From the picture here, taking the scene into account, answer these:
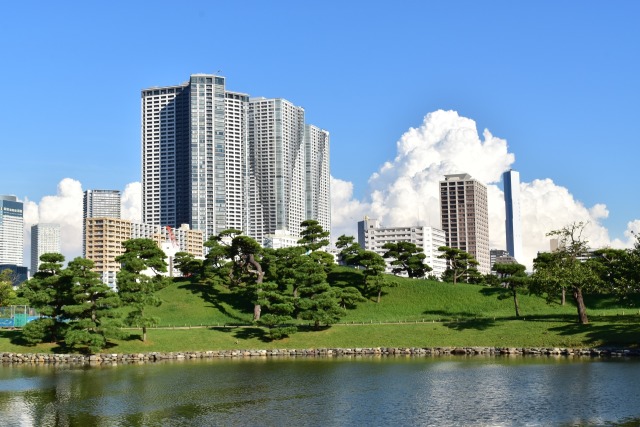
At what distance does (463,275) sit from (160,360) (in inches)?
2620

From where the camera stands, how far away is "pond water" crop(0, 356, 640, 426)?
42656 millimetres

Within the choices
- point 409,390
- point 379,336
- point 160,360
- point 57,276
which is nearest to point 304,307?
point 379,336

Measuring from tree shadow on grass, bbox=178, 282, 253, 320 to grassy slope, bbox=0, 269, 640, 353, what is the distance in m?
0.15

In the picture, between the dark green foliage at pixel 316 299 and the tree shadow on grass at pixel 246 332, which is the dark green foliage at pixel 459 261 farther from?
the tree shadow on grass at pixel 246 332

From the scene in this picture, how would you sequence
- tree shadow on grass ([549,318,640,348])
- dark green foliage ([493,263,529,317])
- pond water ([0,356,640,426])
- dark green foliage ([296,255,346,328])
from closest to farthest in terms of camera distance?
pond water ([0,356,640,426])
tree shadow on grass ([549,318,640,348])
dark green foliage ([296,255,346,328])
dark green foliage ([493,263,529,317])

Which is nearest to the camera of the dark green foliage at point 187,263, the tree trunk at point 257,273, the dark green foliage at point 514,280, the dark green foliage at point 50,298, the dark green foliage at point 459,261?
the dark green foliage at point 50,298

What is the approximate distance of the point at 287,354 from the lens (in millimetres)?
80875

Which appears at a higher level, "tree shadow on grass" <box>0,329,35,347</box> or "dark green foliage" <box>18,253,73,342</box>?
"dark green foliage" <box>18,253,73,342</box>

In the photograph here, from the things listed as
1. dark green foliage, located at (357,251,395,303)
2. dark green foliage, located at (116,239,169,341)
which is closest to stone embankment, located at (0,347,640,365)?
dark green foliage, located at (116,239,169,341)

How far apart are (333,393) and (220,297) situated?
2313 inches

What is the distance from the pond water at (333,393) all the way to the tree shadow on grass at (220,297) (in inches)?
1249

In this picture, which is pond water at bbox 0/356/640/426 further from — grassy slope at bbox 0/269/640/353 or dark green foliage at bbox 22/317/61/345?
grassy slope at bbox 0/269/640/353

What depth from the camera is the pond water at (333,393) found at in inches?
1679

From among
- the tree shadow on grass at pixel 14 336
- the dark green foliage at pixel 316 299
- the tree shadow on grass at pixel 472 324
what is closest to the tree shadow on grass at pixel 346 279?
the dark green foliage at pixel 316 299
